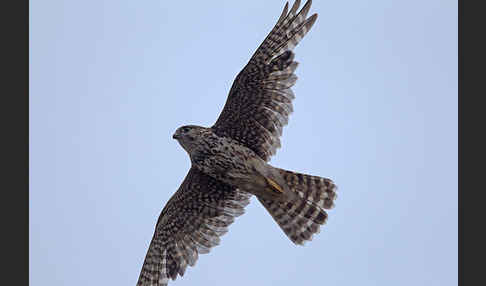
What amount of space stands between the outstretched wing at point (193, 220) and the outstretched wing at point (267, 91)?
2.70 feet

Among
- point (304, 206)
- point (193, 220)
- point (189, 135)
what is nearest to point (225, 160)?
point (189, 135)

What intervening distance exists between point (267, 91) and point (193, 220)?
2103 mm

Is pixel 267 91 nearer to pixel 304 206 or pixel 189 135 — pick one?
pixel 189 135

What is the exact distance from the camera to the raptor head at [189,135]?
30.4 feet

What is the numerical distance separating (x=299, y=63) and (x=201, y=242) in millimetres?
2801

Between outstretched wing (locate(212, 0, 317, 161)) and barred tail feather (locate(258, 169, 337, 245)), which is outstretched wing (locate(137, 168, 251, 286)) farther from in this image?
outstretched wing (locate(212, 0, 317, 161))

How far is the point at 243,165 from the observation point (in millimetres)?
9273

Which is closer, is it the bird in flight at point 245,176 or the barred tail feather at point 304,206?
the bird in flight at point 245,176

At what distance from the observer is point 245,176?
930 cm

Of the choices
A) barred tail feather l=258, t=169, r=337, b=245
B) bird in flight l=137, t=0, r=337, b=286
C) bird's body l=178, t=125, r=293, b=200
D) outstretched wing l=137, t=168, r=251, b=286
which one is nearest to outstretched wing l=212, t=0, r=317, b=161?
bird in flight l=137, t=0, r=337, b=286

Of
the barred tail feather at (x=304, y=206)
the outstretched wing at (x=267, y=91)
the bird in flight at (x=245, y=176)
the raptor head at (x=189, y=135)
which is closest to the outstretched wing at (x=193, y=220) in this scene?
the bird in flight at (x=245, y=176)

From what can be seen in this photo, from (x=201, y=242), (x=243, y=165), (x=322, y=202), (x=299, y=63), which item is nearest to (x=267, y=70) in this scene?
(x=299, y=63)

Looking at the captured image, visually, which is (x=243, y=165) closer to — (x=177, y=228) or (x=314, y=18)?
→ (x=177, y=228)

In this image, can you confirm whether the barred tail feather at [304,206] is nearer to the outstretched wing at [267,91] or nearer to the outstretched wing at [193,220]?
the outstretched wing at [193,220]
